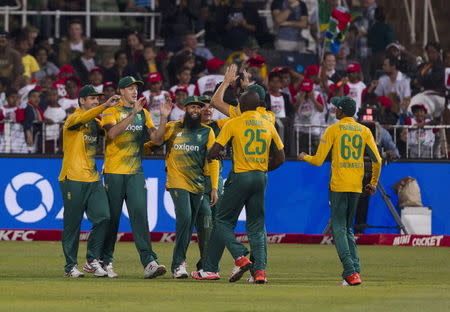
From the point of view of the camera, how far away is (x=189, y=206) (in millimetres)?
16078

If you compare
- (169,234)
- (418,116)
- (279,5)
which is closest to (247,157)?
(169,234)

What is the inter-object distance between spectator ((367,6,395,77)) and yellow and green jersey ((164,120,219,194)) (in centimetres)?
1320

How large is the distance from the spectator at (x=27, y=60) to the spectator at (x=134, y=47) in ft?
6.25

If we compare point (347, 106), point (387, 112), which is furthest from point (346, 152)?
point (387, 112)

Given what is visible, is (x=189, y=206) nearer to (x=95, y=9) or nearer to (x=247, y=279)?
(x=247, y=279)

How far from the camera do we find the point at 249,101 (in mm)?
15055

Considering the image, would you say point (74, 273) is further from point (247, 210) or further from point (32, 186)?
point (32, 186)

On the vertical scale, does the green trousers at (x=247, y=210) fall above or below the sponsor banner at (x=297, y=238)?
above

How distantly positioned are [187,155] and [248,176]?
53.3 inches

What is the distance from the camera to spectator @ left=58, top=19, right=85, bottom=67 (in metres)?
28.0

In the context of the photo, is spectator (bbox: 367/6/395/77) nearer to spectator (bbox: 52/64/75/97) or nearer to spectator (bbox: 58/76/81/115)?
spectator (bbox: 52/64/75/97)

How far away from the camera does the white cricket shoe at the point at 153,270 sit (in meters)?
16.0

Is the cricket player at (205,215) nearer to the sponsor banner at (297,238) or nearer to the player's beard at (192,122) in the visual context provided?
the player's beard at (192,122)

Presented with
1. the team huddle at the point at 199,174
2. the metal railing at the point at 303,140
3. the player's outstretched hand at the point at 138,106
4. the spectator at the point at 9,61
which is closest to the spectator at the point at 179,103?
the metal railing at the point at 303,140
